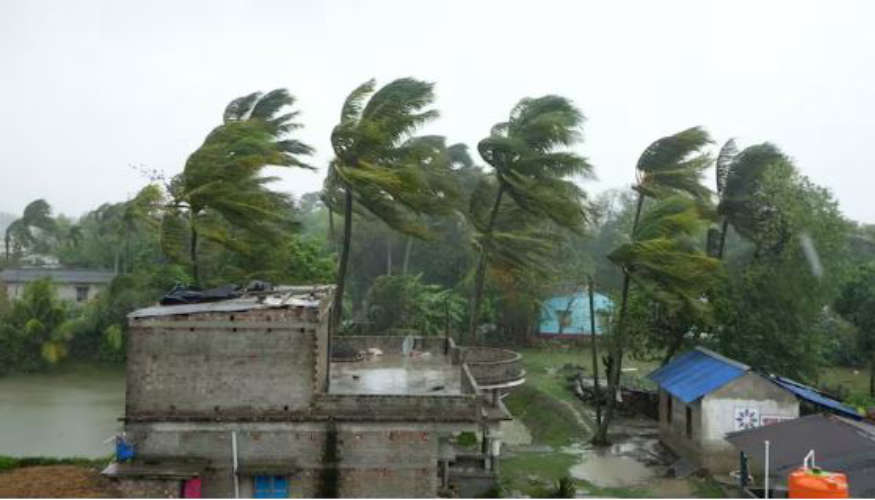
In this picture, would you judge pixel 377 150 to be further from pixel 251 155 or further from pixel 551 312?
pixel 551 312

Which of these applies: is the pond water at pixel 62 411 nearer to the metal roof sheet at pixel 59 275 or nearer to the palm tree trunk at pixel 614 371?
the metal roof sheet at pixel 59 275

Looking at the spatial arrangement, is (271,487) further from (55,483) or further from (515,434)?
(515,434)

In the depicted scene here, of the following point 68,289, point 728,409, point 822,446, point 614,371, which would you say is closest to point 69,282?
point 68,289

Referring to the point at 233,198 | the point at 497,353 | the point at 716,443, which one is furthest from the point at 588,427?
the point at 233,198

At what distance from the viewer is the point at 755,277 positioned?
87.8ft

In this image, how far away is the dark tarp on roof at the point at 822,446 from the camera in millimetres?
13438

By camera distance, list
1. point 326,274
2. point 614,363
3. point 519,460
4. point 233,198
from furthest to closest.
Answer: point 326,274, point 614,363, point 233,198, point 519,460

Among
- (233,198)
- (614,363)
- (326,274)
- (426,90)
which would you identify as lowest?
(614,363)

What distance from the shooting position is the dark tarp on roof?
13.4 metres

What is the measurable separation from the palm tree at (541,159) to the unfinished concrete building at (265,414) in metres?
13.6

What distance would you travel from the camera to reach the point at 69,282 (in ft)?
174

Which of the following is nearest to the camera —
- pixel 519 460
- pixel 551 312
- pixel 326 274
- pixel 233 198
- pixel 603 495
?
pixel 603 495

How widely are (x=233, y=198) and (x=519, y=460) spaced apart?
12.3m

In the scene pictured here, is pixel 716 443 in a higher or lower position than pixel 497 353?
lower
